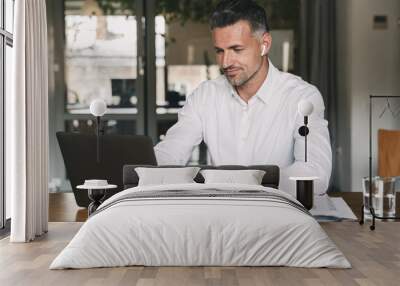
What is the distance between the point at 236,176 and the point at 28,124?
168 centimetres

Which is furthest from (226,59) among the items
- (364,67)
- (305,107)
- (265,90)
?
(364,67)

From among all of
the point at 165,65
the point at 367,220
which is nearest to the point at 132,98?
the point at 165,65

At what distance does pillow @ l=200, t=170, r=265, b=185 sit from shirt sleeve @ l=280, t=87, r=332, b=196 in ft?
3.09

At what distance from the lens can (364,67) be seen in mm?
8594

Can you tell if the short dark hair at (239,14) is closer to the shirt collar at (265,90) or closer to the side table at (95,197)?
the shirt collar at (265,90)

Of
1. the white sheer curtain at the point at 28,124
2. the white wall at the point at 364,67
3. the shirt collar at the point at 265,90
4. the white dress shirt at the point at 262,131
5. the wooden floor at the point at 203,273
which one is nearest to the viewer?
the wooden floor at the point at 203,273

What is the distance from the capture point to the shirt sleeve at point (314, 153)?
22.3 feet

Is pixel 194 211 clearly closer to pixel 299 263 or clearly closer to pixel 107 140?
pixel 299 263

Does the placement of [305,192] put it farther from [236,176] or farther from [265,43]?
[265,43]

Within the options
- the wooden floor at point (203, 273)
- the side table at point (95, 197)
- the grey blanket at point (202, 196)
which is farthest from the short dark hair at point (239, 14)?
the wooden floor at point (203, 273)

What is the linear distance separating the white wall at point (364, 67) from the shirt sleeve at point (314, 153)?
1425 millimetres

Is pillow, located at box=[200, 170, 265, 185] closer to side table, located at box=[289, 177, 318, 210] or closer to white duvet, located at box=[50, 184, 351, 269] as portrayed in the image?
side table, located at box=[289, 177, 318, 210]

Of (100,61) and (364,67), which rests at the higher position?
(100,61)

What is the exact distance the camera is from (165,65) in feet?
28.9
